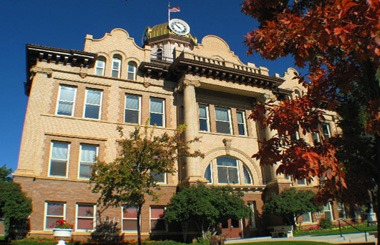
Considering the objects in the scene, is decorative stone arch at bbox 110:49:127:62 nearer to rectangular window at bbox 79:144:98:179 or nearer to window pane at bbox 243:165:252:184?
rectangular window at bbox 79:144:98:179

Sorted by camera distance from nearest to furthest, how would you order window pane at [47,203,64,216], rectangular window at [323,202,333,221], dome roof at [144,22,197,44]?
1. window pane at [47,203,64,216]
2. rectangular window at [323,202,333,221]
3. dome roof at [144,22,197,44]

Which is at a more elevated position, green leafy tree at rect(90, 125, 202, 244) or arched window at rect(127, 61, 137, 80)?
arched window at rect(127, 61, 137, 80)

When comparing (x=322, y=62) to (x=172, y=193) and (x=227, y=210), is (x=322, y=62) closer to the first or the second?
(x=227, y=210)

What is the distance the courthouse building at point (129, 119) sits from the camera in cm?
1984

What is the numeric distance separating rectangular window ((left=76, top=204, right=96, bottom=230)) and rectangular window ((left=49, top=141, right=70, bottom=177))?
2.42 metres

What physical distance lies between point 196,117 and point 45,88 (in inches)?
420

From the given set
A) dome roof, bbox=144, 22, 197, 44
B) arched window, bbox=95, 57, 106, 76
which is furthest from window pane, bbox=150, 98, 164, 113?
dome roof, bbox=144, 22, 197, 44

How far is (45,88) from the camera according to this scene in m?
21.8

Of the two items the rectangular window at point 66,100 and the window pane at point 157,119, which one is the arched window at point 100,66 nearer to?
the rectangular window at point 66,100

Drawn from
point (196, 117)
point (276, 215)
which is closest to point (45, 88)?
point (196, 117)

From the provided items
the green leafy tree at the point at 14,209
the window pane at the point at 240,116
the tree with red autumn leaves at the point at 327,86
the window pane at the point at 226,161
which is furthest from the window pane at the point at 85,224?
the tree with red autumn leaves at the point at 327,86

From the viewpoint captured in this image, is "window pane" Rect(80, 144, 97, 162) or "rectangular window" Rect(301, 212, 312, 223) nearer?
"window pane" Rect(80, 144, 97, 162)

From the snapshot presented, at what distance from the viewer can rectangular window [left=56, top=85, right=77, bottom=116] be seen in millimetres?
22078

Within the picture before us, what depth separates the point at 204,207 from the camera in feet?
61.2
